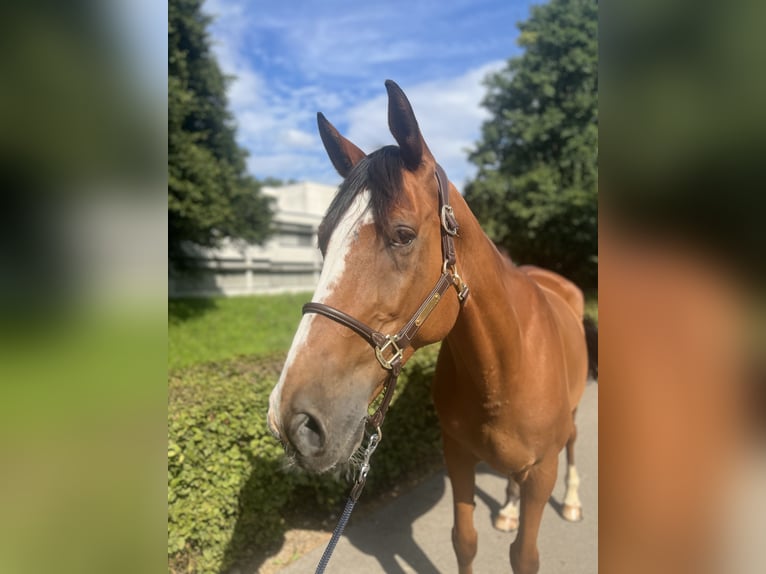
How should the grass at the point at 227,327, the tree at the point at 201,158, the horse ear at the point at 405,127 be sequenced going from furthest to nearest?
the tree at the point at 201,158, the grass at the point at 227,327, the horse ear at the point at 405,127

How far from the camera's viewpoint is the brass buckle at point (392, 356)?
1.52 m

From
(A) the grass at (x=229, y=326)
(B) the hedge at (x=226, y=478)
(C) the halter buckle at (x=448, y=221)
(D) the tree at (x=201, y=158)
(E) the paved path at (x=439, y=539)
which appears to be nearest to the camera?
(C) the halter buckle at (x=448, y=221)

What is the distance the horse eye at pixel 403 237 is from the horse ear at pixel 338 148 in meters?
0.52

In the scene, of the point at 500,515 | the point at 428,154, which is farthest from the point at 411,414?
the point at 428,154

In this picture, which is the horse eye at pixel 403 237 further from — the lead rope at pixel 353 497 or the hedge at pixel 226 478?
the hedge at pixel 226 478

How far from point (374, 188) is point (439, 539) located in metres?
3.18

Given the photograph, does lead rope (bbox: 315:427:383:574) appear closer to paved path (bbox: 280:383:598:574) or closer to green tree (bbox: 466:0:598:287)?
paved path (bbox: 280:383:598:574)

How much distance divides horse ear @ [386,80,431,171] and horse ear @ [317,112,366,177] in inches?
13.9

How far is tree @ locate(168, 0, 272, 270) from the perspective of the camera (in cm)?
1180

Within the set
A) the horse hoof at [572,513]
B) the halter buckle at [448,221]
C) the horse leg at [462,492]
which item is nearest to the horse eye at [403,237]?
the halter buckle at [448,221]

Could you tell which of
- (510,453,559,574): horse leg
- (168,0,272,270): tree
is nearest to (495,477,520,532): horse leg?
(510,453,559,574): horse leg
